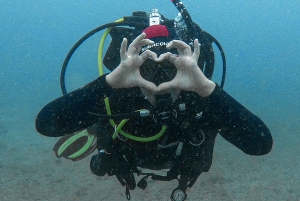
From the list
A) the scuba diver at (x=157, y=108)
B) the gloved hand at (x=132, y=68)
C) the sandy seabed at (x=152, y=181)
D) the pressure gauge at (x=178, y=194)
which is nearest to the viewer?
the gloved hand at (x=132, y=68)

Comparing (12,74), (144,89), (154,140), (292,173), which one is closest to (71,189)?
(154,140)

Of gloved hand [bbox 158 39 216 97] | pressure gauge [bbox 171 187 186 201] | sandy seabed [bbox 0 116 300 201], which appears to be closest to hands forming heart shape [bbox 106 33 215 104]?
gloved hand [bbox 158 39 216 97]

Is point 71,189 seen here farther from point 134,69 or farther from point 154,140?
point 134,69

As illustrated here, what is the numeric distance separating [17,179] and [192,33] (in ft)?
18.6

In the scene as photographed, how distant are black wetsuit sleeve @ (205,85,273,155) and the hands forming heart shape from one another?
0.14m

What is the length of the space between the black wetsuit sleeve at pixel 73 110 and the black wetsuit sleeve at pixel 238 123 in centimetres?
93

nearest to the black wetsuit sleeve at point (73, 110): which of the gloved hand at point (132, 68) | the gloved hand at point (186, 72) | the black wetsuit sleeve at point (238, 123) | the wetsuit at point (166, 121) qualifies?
the wetsuit at point (166, 121)

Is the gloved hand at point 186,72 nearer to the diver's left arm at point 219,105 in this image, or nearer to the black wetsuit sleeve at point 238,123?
the diver's left arm at point 219,105

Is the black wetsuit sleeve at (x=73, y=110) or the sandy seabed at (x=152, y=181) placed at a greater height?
the black wetsuit sleeve at (x=73, y=110)

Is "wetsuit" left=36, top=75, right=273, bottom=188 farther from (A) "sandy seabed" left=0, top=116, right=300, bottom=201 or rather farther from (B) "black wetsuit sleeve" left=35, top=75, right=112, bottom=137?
(A) "sandy seabed" left=0, top=116, right=300, bottom=201

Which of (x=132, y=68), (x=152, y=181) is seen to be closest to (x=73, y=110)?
(x=132, y=68)

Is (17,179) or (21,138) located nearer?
(17,179)

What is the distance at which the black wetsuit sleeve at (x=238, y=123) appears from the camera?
8.68 ft

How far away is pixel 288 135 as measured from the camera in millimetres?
10898
